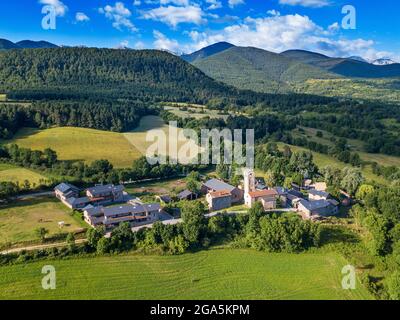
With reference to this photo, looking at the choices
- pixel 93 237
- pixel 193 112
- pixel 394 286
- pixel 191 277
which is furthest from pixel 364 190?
pixel 193 112

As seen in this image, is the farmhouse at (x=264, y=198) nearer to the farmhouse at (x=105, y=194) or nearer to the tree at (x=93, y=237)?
the farmhouse at (x=105, y=194)

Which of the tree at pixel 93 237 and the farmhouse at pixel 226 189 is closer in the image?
the tree at pixel 93 237

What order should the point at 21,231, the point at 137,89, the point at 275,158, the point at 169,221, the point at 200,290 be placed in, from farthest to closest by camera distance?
the point at 137,89
the point at 275,158
the point at 169,221
the point at 21,231
the point at 200,290

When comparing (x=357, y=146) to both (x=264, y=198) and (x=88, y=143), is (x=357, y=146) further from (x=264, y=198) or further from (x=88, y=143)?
(x=88, y=143)

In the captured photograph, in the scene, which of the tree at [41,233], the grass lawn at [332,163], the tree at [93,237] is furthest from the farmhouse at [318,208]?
the tree at [41,233]

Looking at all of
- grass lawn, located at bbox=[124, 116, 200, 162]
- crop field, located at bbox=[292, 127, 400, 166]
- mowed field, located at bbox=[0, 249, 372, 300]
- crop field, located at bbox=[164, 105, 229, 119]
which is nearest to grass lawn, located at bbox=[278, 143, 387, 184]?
crop field, located at bbox=[292, 127, 400, 166]

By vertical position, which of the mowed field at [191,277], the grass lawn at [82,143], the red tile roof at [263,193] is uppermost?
the grass lawn at [82,143]

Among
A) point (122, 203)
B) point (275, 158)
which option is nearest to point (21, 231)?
point (122, 203)

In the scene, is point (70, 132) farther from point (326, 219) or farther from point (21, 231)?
point (326, 219)
